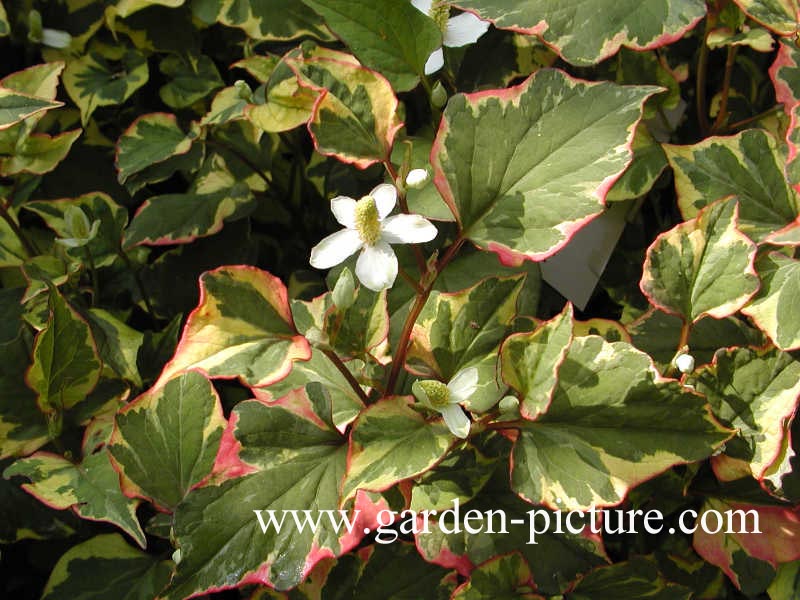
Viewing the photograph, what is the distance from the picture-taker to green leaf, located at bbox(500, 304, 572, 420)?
22.8 inches

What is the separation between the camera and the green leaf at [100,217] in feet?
3.01

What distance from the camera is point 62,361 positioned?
754mm

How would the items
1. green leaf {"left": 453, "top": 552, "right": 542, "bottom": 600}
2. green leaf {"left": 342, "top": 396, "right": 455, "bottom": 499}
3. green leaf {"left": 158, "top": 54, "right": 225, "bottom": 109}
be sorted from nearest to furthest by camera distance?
green leaf {"left": 342, "top": 396, "right": 455, "bottom": 499}, green leaf {"left": 453, "top": 552, "right": 542, "bottom": 600}, green leaf {"left": 158, "top": 54, "right": 225, "bottom": 109}

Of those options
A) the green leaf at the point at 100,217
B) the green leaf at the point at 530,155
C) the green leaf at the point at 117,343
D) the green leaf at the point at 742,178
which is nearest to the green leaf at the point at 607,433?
the green leaf at the point at 530,155

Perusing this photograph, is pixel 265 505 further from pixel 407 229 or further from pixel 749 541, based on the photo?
pixel 749 541

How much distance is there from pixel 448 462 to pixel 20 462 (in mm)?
392

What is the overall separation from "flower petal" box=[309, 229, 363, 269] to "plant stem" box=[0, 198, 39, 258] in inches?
18.0

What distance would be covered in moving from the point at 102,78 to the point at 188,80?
0.34 feet

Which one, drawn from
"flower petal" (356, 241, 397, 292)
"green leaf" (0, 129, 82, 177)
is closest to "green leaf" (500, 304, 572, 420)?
"flower petal" (356, 241, 397, 292)

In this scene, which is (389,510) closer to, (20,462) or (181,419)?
(181,419)

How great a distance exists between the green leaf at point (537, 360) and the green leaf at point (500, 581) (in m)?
0.15

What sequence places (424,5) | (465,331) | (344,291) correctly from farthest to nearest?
(424,5), (465,331), (344,291)

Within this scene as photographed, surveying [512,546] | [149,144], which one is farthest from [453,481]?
[149,144]

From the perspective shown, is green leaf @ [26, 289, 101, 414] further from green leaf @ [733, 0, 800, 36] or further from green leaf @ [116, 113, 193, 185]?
green leaf @ [733, 0, 800, 36]
